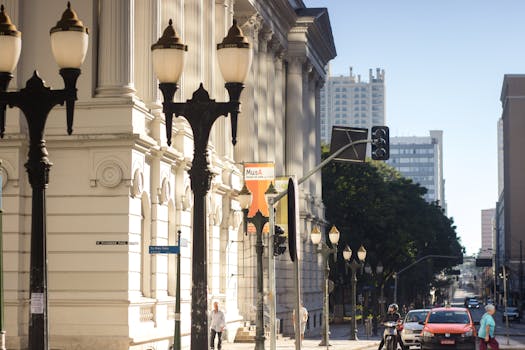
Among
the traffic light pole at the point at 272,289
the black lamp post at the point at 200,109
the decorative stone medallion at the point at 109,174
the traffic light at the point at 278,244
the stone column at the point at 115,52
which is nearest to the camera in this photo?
the black lamp post at the point at 200,109

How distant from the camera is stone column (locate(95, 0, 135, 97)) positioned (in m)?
37.6

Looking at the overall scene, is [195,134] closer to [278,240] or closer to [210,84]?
[278,240]

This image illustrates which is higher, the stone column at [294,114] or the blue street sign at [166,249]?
the stone column at [294,114]

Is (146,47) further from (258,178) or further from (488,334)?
(488,334)

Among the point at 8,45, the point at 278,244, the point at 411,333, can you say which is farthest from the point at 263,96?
the point at 8,45

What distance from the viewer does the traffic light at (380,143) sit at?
111 ft

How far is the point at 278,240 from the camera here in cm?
3591

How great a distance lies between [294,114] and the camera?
76.1 m

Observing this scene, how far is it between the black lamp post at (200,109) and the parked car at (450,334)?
25.2m

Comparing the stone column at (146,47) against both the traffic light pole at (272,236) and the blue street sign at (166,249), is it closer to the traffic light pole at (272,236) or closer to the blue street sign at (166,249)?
the traffic light pole at (272,236)

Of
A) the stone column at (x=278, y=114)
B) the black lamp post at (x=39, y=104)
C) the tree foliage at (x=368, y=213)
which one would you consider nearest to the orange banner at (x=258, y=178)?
the stone column at (x=278, y=114)

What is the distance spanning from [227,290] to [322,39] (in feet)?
106

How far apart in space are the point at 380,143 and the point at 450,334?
337 inches

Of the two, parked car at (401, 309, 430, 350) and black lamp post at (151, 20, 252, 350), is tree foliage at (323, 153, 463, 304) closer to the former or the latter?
parked car at (401, 309, 430, 350)
